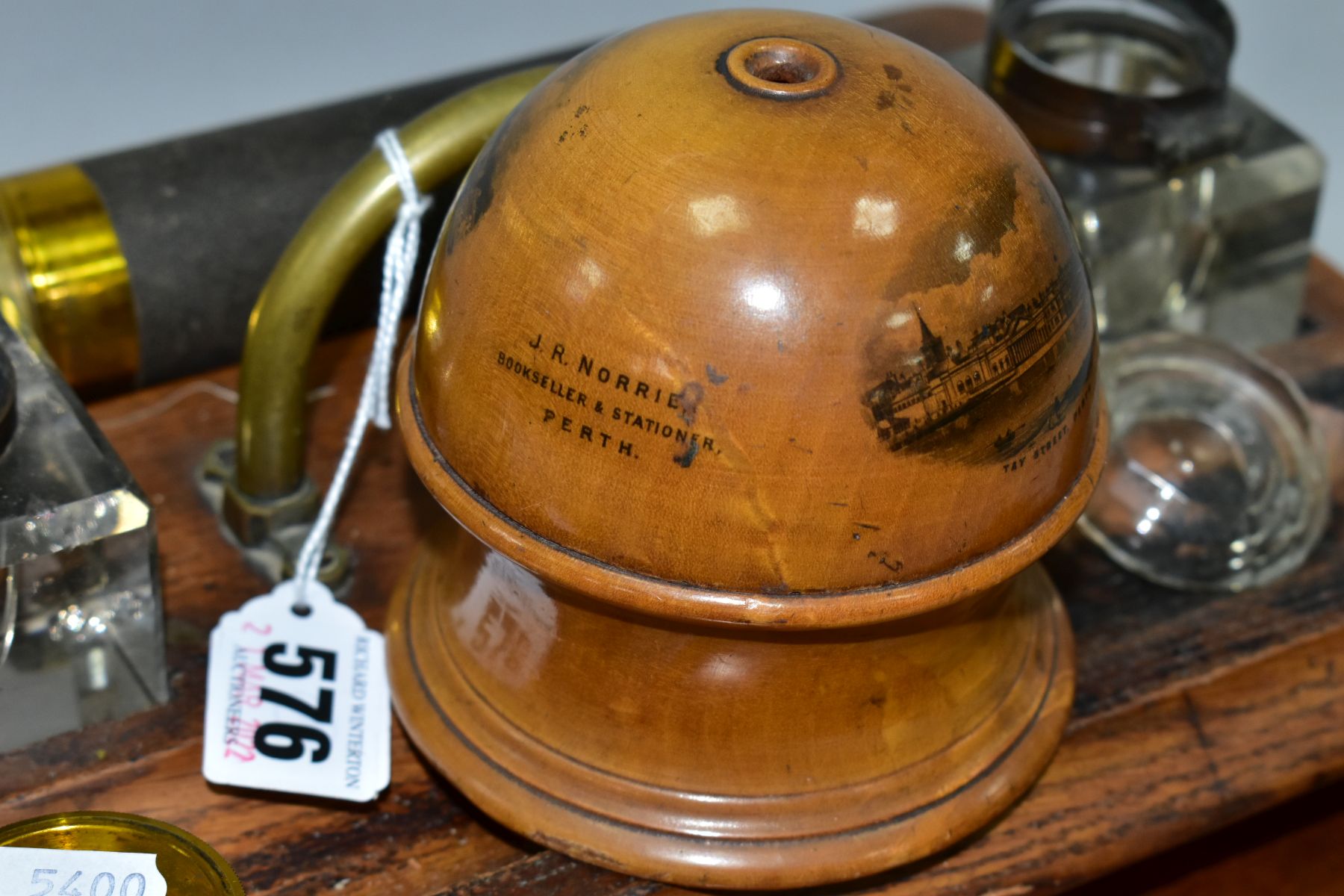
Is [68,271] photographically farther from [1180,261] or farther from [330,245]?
[1180,261]

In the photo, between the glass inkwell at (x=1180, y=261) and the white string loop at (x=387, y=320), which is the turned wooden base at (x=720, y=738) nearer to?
the white string loop at (x=387, y=320)

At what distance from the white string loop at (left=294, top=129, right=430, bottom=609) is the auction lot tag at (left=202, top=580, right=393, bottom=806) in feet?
0.07

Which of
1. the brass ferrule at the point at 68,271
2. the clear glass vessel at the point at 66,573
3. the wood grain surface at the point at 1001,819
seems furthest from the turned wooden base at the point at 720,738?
the brass ferrule at the point at 68,271

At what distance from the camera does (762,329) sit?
2.07ft

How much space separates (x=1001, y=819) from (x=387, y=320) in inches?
16.7

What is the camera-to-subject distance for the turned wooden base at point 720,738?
74 centimetres

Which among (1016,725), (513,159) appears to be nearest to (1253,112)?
(1016,725)

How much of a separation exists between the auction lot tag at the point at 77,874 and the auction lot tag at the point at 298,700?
0.09 metres

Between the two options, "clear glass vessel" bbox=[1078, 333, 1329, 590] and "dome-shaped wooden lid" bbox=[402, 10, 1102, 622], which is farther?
"clear glass vessel" bbox=[1078, 333, 1329, 590]

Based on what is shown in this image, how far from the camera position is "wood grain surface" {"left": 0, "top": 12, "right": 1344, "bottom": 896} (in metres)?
0.82

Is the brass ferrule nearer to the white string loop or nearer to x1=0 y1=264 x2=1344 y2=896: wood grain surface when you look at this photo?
x1=0 y1=264 x2=1344 y2=896: wood grain surface

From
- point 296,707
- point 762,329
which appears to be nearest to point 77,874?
point 296,707

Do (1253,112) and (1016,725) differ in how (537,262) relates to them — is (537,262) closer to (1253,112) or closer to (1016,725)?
(1016,725)

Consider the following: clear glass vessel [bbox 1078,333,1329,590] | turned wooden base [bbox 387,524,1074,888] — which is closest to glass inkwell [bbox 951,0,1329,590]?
clear glass vessel [bbox 1078,333,1329,590]
